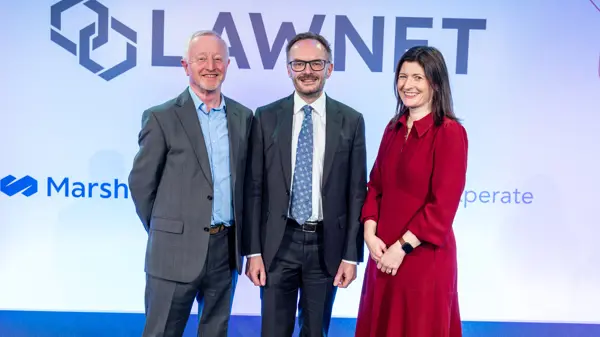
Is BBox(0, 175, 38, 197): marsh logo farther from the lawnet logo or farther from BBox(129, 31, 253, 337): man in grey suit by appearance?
BBox(129, 31, 253, 337): man in grey suit

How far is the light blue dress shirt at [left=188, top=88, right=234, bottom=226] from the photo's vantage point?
2.31 meters

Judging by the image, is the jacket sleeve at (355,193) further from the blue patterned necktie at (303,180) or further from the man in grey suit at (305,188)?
the blue patterned necktie at (303,180)

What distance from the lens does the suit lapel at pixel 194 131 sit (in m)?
2.26

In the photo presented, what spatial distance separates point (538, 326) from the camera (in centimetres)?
369

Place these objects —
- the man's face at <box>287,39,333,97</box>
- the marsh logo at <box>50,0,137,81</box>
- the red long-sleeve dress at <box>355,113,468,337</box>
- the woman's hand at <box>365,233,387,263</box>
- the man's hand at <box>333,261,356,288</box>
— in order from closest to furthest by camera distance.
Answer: the red long-sleeve dress at <box>355,113,468,337</box>, the woman's hand at <box>365,233,387,263</box>, the man's face at <box>287,39,333,97</box>, the man's hand at <box>333,261,356,288</box>, the marsh logo at <box>50,0,137,81</box>

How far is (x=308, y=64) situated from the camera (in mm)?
2293

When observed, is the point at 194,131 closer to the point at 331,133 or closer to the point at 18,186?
the point at 331,133

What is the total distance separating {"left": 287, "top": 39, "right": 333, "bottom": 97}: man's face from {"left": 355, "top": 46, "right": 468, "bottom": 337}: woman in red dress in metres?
0.36

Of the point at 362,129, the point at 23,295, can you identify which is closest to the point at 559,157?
the point at 362,129

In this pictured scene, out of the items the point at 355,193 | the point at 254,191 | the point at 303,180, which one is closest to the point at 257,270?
the point at 254,191

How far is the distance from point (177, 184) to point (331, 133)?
739 millimetres

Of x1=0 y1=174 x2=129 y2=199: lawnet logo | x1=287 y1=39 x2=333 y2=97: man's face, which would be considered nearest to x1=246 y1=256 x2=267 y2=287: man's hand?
x1=287 y1=39 x2=333 y2=97: man's face

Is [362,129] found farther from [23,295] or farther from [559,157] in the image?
[23,295]

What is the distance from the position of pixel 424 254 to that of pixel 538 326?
2.14m
